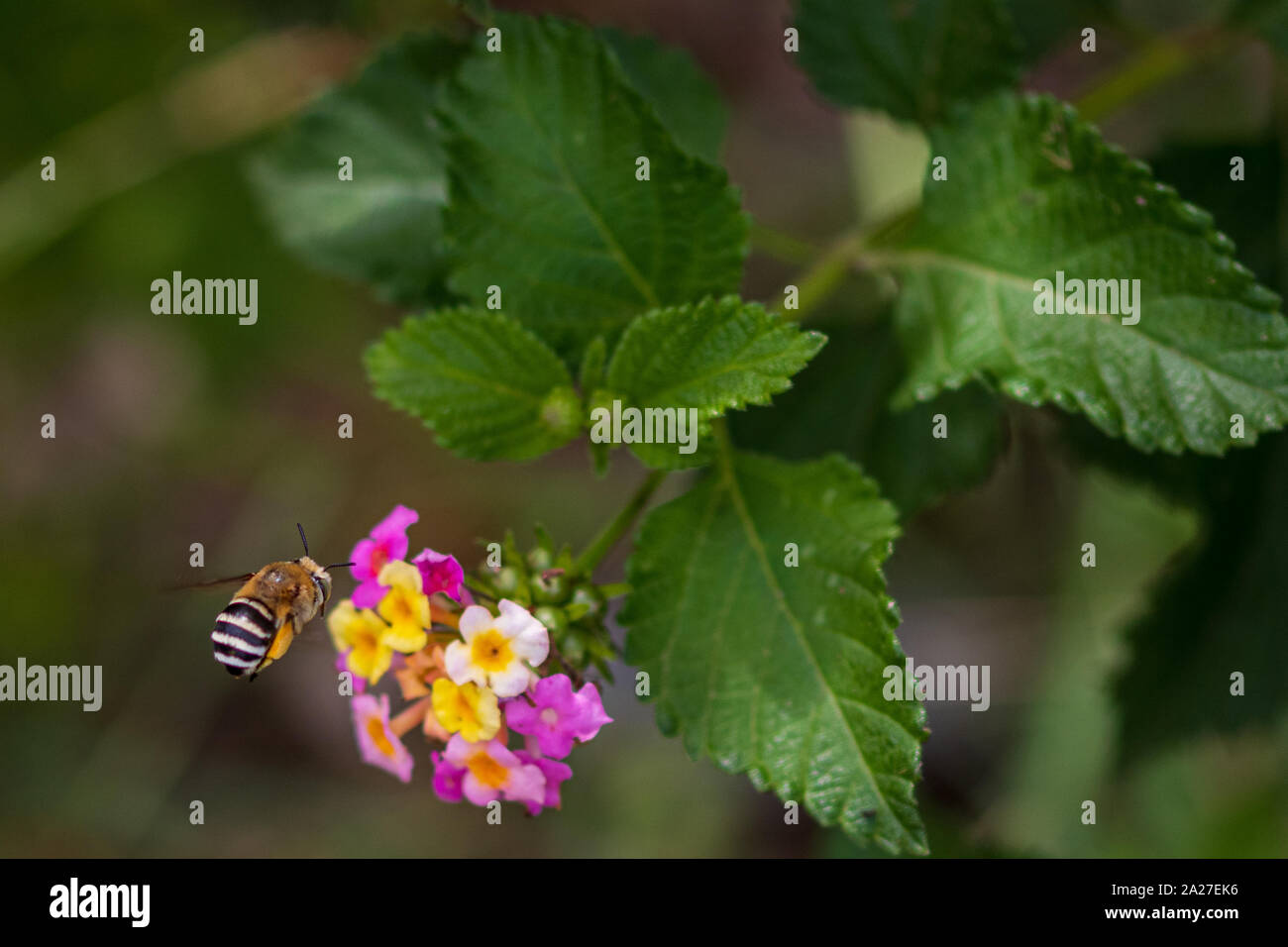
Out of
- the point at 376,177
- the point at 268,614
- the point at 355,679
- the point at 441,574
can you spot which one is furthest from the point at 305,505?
the point at 441,574

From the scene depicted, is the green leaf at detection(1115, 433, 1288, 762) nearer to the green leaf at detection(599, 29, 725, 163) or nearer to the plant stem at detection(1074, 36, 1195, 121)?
the plant stem at detection(1074, 36, 1195, 121)

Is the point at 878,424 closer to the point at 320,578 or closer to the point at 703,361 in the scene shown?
the point at 703,361

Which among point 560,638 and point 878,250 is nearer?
point 560,638

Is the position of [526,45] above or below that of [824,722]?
above

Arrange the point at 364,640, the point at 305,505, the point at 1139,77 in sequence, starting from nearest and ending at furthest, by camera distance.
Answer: the point at 364,640
the point at 1139,77
the point at 305,505

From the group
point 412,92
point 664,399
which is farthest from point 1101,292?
point 412,92
